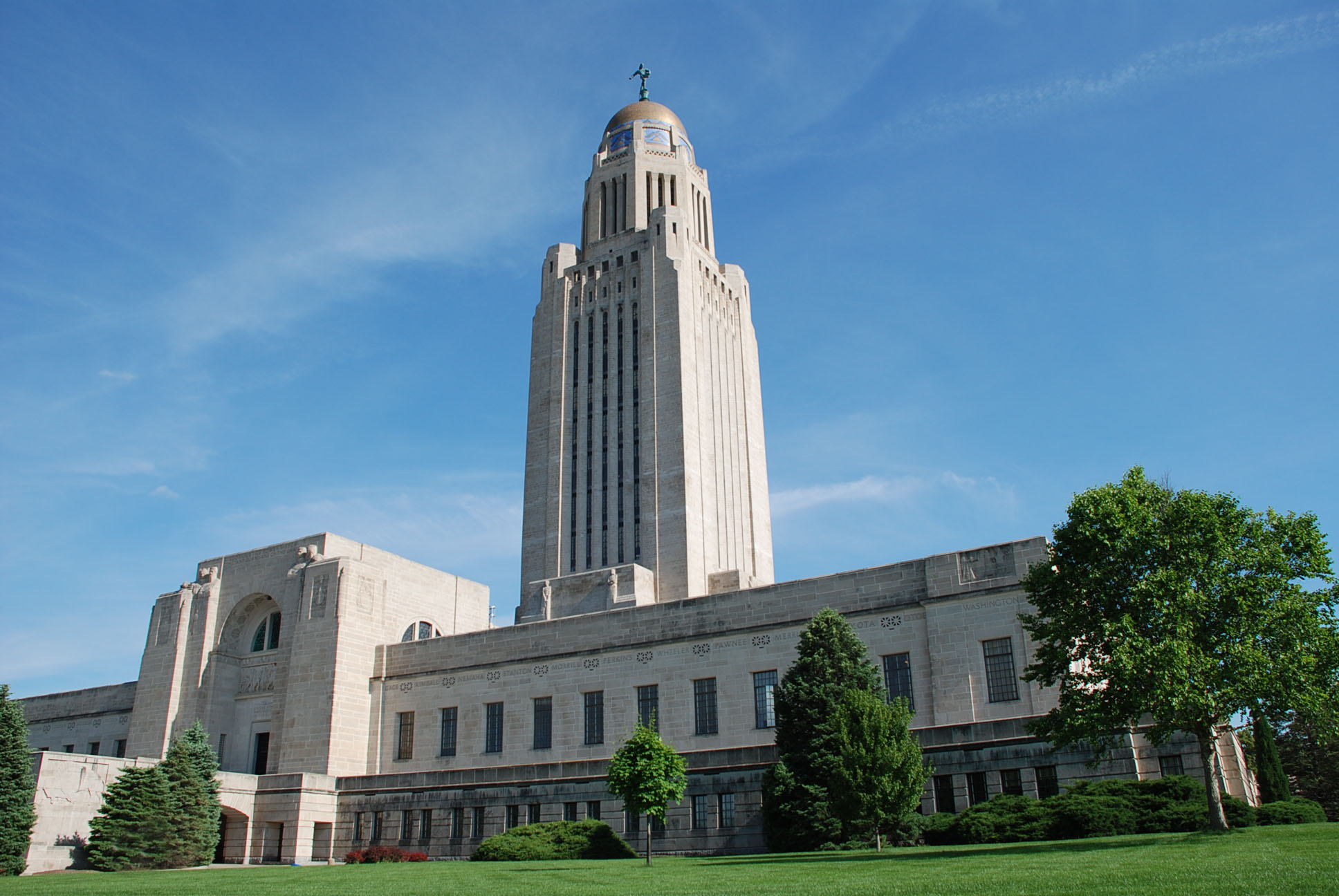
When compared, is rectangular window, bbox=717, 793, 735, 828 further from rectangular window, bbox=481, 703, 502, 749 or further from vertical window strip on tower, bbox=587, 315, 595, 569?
vertical window strip on tower, bbox=587, 315, 595, 569

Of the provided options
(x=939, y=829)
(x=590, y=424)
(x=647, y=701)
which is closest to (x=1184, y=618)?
(x=939, y=829)

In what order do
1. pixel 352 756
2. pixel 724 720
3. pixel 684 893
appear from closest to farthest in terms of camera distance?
1. pixel 684 893
2. pixel 724 720
3. pixel 352 756

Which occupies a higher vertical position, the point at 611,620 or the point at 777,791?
the point at 611,620

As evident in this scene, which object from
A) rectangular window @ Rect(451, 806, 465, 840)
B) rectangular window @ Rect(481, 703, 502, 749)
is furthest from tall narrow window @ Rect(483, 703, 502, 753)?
rectangular window @ Rect(451, 806, 465, 840)

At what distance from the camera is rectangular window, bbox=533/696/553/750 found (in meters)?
42.3

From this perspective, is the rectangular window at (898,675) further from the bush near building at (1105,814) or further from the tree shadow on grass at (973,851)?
the tree shadow on grass at (973,851)

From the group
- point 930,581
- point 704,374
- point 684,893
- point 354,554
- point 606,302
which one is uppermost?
point 606,302

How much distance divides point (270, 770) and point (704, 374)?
106 ft

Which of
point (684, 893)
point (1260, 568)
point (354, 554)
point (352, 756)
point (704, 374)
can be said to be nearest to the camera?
point (684, 893)

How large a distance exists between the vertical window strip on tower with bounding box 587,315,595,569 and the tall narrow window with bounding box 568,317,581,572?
0.63 meters

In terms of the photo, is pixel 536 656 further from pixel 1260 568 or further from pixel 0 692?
pixel 1260 568

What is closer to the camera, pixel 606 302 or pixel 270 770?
pixel 270 770

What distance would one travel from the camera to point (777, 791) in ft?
96.6

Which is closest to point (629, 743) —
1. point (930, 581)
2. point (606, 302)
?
point (930, 581)
